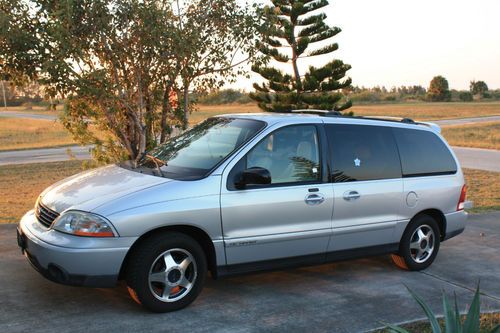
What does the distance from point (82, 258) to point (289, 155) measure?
2077mm

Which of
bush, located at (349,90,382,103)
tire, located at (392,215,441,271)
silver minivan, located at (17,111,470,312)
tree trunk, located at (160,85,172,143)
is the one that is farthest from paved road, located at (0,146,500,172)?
bush, located at (349,90,382,103)

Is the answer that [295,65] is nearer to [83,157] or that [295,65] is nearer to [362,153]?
[83,157]

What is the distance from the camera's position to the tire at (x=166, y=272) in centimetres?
457

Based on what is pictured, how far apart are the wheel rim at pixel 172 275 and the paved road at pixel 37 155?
16418 millimetres

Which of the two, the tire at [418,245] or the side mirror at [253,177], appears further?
the tire at [418,245]

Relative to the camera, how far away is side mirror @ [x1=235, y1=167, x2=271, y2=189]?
4.93 m

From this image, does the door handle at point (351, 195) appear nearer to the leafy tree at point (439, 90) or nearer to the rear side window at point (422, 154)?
the rear side window at point (422, 154)

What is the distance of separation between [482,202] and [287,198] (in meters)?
7.21

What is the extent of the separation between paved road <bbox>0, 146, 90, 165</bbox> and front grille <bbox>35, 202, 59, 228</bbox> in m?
15.7

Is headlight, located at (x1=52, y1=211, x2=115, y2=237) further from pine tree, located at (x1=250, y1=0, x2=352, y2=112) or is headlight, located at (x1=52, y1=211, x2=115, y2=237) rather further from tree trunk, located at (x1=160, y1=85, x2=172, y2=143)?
pine tree, located at (x1=250, y1=0, x2=352, y2=112)

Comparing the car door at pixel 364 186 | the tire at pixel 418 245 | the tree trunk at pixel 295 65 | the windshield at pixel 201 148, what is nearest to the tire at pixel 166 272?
the windshield at pixel 201 148

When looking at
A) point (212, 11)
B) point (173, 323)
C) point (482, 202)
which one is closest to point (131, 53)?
point (212, 11)

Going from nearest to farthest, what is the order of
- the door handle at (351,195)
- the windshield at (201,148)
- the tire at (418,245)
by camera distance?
the windshield at (201,148), the door handle at (351,195), the tire at (418,245)

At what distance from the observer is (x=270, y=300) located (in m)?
5.20
